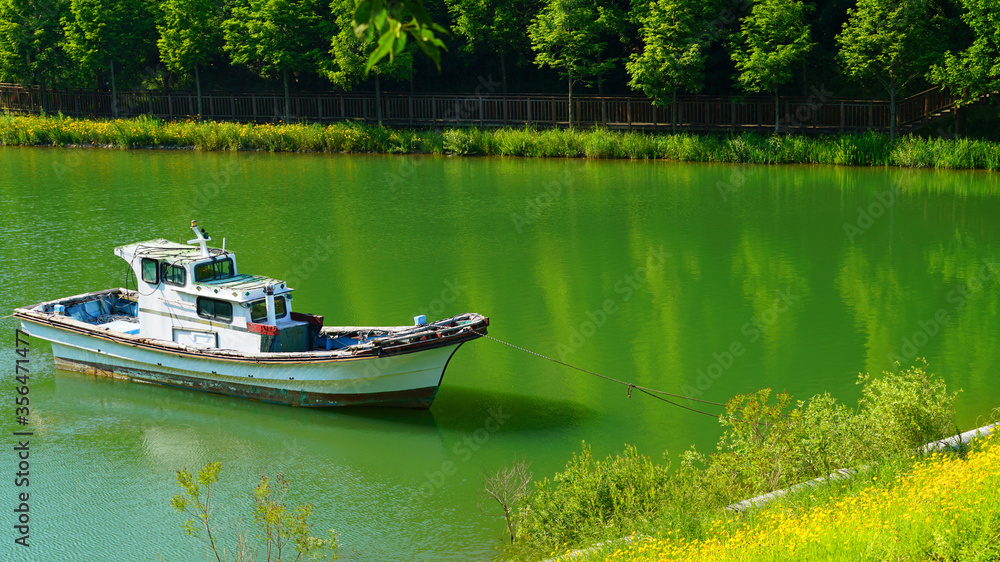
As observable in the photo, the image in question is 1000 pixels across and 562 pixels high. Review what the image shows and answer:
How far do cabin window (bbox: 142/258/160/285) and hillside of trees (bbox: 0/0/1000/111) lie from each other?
22.9 m

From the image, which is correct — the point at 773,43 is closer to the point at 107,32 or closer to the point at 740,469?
the point at 740,469

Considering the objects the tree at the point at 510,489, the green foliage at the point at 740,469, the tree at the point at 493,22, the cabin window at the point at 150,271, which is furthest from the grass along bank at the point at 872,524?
the tree at the point at 493,22

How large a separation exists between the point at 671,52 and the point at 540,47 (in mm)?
6024

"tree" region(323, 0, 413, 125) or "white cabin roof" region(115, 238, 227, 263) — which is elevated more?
"tree" region(323, 0, 413, 125)

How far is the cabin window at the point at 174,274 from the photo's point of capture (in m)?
16.3

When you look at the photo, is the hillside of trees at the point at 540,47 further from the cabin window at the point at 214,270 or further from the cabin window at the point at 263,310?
the cabin window at the point at 263,310

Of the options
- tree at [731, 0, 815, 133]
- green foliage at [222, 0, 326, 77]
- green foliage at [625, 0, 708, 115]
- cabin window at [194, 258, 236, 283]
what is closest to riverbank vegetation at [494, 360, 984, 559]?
cabin window at [194, 258, 236, 283]

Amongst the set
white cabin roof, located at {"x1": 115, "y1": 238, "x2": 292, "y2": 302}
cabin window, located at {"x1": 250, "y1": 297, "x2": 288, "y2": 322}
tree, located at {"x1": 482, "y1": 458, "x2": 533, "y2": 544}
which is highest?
white cabin roof, located at {"x1": 115, "y1": 238, "x2": 292, "y2": 302}

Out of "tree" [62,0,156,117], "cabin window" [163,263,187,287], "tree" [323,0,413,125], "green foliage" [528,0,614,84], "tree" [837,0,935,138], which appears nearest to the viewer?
"cabin window" [163,263,187,287]

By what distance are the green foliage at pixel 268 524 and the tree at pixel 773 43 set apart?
31891 millimetres

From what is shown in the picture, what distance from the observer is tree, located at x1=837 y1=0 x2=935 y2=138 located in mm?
37688

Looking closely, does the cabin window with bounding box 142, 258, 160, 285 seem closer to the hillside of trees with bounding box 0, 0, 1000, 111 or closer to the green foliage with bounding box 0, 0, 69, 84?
the hillside of trees with bounding box 0, 0, 1000, 111

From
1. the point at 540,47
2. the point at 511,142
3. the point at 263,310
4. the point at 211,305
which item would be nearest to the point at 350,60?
the point at 511,142

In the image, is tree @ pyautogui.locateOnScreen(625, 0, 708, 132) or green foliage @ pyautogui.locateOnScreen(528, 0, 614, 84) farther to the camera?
green foliage @ pyautogui.locateOnScreen(528, 0, 614, 84)
